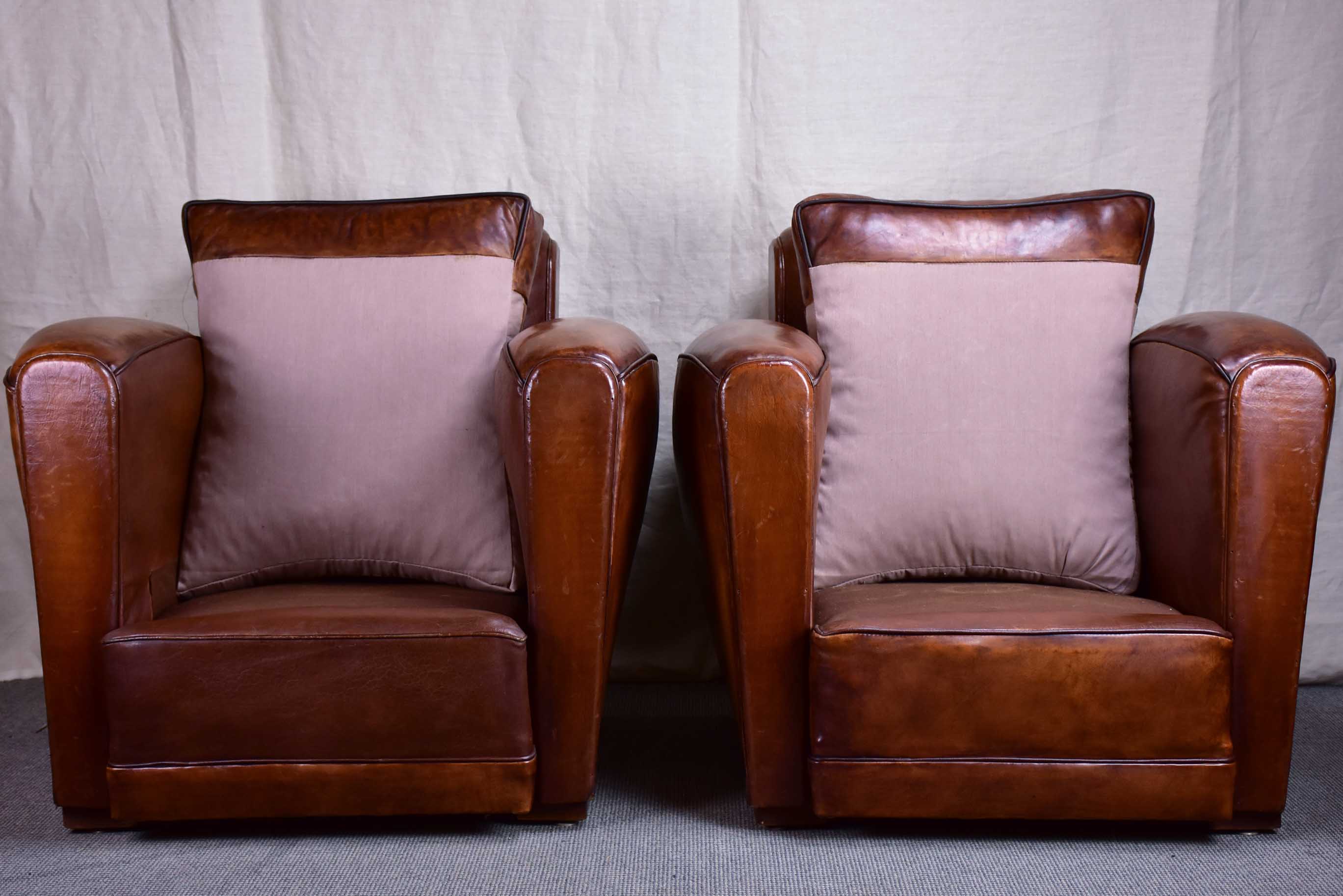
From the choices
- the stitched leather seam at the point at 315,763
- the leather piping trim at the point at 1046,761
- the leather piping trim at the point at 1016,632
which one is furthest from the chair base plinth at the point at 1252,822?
the stitched leather seam at the point at 315,763

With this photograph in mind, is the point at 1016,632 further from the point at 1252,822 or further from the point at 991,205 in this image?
the point at 991,205

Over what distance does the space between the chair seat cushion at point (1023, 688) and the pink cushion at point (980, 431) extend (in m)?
0.26

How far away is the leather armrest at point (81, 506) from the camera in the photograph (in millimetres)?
1327

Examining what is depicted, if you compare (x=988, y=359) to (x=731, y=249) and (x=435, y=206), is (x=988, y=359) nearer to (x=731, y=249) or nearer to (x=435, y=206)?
(x=731, y=249)

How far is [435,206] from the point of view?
5.84 feet

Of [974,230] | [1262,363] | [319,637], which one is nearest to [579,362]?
[319,637]

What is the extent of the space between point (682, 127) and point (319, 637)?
1.31 meters

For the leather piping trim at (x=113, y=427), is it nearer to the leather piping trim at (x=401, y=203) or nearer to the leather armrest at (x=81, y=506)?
the leather armrest at (x=81, y=506)

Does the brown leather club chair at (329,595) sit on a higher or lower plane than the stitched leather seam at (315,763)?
higher

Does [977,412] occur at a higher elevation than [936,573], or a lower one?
higher

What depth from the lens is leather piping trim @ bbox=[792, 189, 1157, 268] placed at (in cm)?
174

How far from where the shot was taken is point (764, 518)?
1328 millimetres

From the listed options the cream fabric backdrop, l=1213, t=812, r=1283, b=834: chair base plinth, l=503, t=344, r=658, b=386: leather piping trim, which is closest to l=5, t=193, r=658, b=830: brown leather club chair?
l=503, t=344, r=658, b=386: leather piping trim

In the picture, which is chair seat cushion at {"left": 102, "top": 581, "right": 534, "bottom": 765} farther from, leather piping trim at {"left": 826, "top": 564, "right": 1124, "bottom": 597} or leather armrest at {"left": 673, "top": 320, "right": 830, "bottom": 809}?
leather piping trim at {"left": 826, "top": 564, "right": 1124, "bottom": 597}
